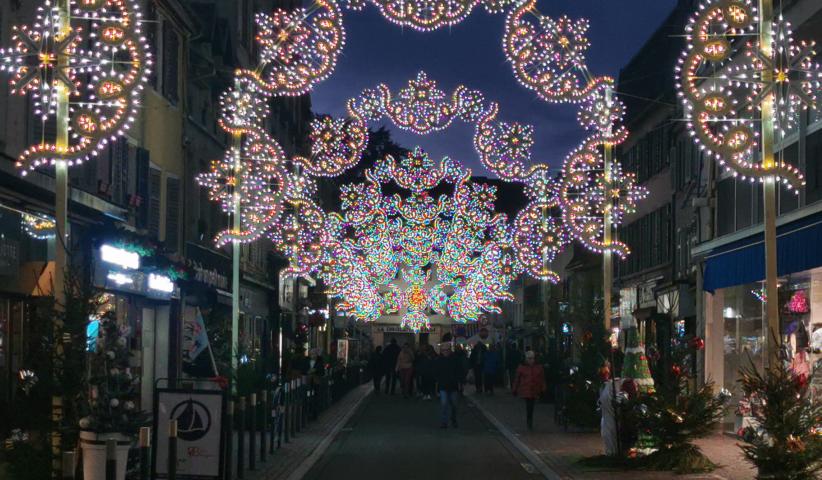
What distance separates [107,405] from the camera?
12.6 metres

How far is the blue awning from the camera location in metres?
19.8

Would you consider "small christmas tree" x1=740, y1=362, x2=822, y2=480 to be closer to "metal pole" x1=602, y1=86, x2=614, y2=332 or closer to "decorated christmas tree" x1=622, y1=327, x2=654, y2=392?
"decorated christmas tree" x1=622, y1=327, x2=654, y2=392

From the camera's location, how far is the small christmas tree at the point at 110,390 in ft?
41.2

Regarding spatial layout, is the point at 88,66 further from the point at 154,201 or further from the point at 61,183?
the point at 154,201

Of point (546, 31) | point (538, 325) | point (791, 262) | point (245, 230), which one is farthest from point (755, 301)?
point (538, 325)

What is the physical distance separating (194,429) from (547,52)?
939 centimetres

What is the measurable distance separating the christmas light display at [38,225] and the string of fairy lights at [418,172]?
14.4 feet

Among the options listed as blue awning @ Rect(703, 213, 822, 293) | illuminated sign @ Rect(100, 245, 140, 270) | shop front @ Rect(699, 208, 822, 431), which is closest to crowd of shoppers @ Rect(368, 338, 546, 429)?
shop front @ Rect(699, 208, 822, 431)

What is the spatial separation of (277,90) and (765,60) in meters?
10.2

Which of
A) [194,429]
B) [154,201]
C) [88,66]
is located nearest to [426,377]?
[154,201]

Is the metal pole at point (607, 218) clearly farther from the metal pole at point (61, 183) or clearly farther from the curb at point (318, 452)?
the metal pole at point (61, 183)

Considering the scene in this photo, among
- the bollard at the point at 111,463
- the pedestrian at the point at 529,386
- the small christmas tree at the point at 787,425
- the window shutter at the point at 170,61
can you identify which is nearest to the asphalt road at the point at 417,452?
the pedestrian at the point at 529,386

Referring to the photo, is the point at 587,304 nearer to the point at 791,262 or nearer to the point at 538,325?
the point at 791,262

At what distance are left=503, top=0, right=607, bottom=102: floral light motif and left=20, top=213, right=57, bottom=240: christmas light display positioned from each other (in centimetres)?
763
